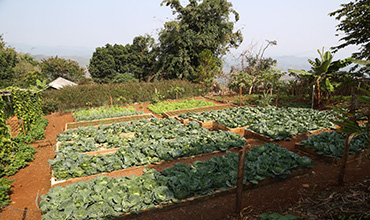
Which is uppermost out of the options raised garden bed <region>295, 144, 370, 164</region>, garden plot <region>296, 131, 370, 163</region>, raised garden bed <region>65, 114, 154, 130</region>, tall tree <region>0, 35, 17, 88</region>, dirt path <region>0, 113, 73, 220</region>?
tall tree <region>0, 35, 17, 88</region>

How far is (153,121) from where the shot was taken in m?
7.79

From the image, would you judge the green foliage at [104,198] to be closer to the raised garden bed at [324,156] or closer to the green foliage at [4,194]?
the green foliage at [4,194]

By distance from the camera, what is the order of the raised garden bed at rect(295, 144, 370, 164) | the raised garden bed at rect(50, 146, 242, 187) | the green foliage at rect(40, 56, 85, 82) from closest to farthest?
the raised garden bed at rect(50, 146, 242, 187) → the raised garden bed at rect(295, 144, 370, 164) → the green foliage at rect(40, 56, 85, 82)

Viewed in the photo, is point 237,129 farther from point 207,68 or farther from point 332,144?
point 207,68

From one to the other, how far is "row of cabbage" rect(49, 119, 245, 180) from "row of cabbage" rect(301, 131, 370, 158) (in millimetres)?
1716

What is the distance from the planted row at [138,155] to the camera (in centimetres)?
414

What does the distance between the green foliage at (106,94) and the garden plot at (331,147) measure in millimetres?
10573

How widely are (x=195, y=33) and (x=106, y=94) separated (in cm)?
1079

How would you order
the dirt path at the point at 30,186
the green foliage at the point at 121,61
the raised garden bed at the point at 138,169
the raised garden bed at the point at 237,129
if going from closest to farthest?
the dirt path at the point at 30,186 < the raised garden bed at the point at 138,169 < the raised garden bed at the point at 237,129 < the green foliage at the point at 121,61

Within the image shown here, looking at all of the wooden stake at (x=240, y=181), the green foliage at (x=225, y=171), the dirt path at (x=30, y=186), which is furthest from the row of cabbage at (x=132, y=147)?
the wooden stake at (x=240, y=181)

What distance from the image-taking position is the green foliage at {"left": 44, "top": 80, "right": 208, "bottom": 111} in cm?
1213

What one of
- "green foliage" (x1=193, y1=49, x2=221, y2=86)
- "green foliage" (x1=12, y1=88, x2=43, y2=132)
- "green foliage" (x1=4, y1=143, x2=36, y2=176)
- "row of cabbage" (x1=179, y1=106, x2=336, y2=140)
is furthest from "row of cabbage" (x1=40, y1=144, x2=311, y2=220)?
"green foliage" (x1=193, y1=49, x2=221, y2=86)

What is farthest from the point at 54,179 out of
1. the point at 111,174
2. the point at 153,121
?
the point at 153,121

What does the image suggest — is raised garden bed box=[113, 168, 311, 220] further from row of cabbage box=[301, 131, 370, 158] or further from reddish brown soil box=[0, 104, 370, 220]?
row of cabbage box=[301, 131, 370, 158]
